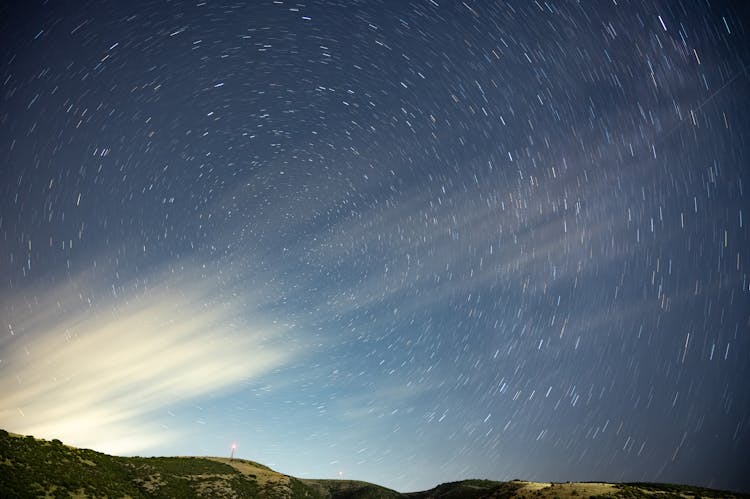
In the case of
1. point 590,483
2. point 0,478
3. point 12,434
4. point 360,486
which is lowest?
point 360,486

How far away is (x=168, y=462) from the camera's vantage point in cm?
4675

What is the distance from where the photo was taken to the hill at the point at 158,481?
2661cm

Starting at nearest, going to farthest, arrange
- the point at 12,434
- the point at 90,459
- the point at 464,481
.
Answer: the point at 12,434
the point at 90,459
the point at 464,481

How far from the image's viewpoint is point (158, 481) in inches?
1500

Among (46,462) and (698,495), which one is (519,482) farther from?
(46,462)

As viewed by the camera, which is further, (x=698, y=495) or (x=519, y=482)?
(x=519, y=482)

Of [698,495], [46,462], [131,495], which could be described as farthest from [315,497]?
[698,495]

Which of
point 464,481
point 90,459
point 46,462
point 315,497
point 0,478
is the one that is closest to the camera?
point 0,478

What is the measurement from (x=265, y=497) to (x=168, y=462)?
1361 centimetres

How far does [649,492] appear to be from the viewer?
33.8m

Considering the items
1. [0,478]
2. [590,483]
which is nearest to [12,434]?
[0,478]

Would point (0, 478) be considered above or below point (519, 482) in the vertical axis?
above

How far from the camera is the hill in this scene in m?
26.6

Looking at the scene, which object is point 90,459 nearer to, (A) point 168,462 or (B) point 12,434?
(B) point 12,434
